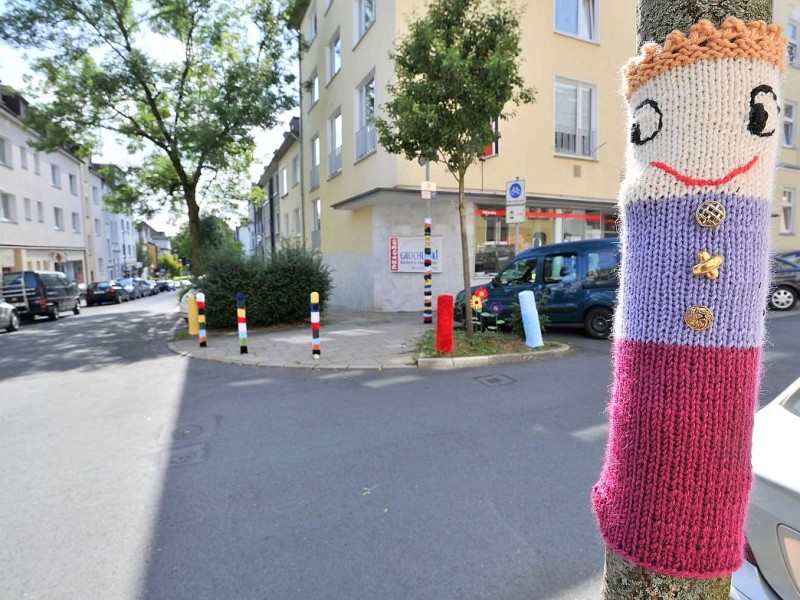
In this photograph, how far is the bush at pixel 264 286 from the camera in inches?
457

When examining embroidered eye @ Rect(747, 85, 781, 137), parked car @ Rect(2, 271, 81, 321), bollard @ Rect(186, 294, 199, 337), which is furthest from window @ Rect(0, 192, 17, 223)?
embroidered eye @ Rect(747, 85, 781, 137)

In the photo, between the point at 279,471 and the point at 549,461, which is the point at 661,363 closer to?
the point at 549,461

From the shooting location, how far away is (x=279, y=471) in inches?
154

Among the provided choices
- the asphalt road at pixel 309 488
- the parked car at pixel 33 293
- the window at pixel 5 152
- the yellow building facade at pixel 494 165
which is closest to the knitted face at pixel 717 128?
the asphalt road at pixel 309 488

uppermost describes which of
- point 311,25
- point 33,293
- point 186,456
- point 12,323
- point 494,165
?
point 311,25

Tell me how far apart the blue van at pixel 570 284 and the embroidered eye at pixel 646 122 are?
28.1 feet

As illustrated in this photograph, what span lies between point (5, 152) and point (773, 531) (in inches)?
1414

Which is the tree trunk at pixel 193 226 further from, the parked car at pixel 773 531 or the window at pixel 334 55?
the parked car at pixel 773 531

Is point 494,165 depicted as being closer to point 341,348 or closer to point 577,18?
point 577,18

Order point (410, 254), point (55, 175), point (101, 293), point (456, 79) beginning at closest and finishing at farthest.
Result: point (456, 79) < point (410, 254) < point (101, 293) < point (55, 175)

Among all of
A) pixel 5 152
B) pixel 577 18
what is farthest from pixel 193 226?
pixel 5 152

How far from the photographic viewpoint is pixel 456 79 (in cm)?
756

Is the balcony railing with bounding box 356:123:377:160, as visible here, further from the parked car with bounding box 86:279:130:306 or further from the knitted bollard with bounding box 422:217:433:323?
the parked car with bounding box 86:279:130:306

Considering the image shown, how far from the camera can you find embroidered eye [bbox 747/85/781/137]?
1065mm
